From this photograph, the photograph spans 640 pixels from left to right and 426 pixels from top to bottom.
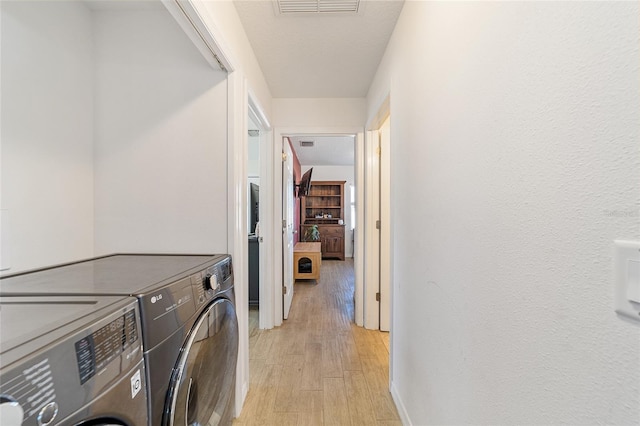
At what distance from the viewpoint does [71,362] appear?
46 cm

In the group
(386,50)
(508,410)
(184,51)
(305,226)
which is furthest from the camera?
(305,226)

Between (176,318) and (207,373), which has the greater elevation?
(176,318)

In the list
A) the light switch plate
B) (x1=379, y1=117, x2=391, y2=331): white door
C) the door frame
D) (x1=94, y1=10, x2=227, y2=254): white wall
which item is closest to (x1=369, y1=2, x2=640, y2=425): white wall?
the light switch plate

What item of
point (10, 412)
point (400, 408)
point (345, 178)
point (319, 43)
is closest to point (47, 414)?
point (10, 412)

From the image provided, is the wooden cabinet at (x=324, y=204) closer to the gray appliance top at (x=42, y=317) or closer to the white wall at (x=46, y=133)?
the white wall at (x=46, y=133)

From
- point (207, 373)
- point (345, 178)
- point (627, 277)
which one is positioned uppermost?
→ point (345, 178)

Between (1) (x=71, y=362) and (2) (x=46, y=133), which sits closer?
(1) (x=71, y=362)

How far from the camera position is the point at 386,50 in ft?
5.98

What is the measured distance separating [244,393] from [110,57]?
2108mm

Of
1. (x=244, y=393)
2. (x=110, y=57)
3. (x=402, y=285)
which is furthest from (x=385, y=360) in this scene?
(x=110, y=57)

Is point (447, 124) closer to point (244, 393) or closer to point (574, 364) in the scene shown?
point (574, 364)

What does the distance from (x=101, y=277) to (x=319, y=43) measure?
5.98 feet

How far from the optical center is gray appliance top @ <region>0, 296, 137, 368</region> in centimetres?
43

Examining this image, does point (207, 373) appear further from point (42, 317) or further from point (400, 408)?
point (400, 408)
